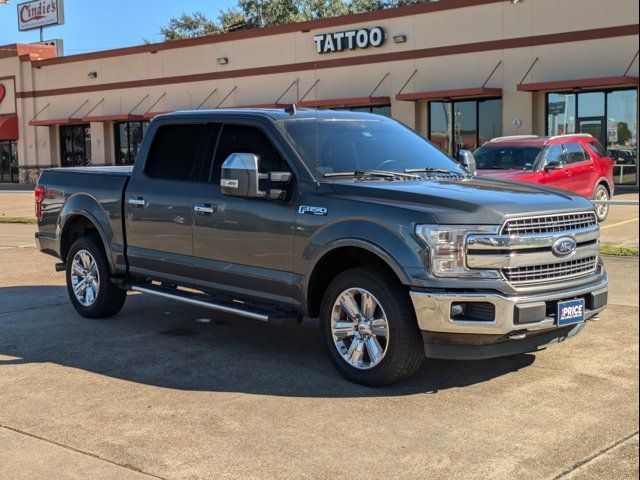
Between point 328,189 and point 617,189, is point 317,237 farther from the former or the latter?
point 617,189

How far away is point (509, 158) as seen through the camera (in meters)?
15.2

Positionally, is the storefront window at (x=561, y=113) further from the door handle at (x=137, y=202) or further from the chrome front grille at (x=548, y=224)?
the chrome front grille at (x=548, y=224)

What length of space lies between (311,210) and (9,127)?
44011 millimetres

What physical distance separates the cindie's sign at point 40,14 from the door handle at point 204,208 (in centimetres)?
4896

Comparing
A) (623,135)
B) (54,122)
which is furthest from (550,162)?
(54,122)

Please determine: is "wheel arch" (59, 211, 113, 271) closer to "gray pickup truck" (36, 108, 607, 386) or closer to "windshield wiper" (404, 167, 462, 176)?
"gray pickup truck" (36, 108, 607, 386)

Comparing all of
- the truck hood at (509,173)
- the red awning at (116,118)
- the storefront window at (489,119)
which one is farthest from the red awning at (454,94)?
the red awning at (116,118)

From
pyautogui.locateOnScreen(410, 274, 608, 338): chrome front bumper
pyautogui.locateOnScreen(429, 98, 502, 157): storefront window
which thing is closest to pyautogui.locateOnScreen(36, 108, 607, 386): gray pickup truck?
pyautogui.locateOnScreen(410, 274, 608, 338): chrome front bumper

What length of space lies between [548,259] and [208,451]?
2.53 meters

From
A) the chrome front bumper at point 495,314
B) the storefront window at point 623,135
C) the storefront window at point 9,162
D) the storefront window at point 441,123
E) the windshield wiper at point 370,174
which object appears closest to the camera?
the chrome front bumper at point 495,314

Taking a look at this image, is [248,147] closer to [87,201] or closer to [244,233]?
[244,233]

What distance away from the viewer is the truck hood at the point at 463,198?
509 cm

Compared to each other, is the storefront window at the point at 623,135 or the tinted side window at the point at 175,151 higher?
Answer: the storefront window at the point at 623,135

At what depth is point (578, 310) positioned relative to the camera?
5.28 meters
